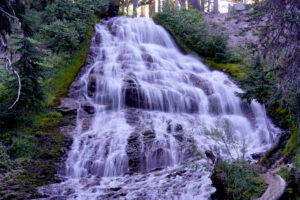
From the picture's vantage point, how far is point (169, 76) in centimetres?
1431

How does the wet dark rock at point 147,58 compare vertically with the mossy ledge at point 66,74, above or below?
above

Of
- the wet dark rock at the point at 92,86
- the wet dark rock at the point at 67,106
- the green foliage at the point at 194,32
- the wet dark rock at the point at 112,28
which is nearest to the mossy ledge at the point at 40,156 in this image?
the wet dark rock at the point at 67,106

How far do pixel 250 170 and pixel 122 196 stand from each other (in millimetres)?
3181

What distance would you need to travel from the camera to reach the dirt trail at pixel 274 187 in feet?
15.2

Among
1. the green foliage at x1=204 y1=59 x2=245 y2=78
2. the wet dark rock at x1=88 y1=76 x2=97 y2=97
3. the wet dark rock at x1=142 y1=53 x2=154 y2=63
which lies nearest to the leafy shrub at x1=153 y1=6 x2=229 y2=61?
the green foliage at x1=204 y1=59 x2=245 y2=78

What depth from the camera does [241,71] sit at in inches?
379

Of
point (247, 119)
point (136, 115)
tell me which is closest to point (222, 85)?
point (247, 119)

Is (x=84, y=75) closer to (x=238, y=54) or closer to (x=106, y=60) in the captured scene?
(x=106, y=60)

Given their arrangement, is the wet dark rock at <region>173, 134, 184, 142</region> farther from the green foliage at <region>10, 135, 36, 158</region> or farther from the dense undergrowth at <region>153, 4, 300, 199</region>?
the green foliage at <region>10, 135, 36, 158</region>

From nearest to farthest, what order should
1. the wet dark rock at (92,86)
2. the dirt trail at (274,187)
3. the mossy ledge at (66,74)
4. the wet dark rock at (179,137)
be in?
the dirt trail at (274,187), the wet dark rock at (179,137), the mossy ledge at (66,74), the wet dark rock at (92,86)

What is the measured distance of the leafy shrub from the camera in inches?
717

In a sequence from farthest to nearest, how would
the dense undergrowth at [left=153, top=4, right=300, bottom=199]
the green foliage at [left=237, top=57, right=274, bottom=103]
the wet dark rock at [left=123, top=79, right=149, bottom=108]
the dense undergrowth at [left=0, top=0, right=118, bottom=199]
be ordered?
the wet dark rock at [left=123, top=79, right=149, bottom=108] < the green foliage at [left=237, top=57, right=274, bottom=103] < the dense undergrowth at [left=0, top=0, right=118, bottom=199] < the dense undergrowth at [left=153, top=4, right=300, bottom=199]

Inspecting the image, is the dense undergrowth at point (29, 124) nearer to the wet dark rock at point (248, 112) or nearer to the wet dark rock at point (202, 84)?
the wet dark rock at point (202, 84)

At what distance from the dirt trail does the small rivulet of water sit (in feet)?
2.98
